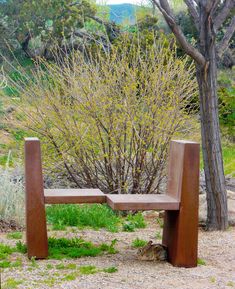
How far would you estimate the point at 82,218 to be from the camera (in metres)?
6.82

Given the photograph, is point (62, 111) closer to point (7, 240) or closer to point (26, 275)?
point (7, 240)

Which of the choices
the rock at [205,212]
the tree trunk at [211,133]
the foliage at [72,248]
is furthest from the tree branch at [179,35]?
the foliage at [72,248]

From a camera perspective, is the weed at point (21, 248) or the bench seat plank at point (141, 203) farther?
the weed at point (21, 248)

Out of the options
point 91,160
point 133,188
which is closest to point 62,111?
point 91,160

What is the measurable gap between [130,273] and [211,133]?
2189mm

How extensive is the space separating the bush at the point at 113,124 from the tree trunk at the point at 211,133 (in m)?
1.40

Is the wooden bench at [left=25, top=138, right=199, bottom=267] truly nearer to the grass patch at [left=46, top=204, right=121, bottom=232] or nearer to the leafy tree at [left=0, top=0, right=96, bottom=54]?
the grass patch at [left=46, top=204, right=121, bottom=232]

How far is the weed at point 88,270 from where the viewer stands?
474 centimetres

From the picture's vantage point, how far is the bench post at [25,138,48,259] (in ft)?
16.9

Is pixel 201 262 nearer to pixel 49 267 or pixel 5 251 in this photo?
pixel 49 267

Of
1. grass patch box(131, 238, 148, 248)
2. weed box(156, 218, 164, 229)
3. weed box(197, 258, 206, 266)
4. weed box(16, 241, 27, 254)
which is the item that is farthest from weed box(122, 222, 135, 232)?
weed box(16, 241, 27, 254)

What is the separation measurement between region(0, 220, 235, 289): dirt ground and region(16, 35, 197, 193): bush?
223 cm

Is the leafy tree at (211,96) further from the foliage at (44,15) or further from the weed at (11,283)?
the foliage at (44,15)

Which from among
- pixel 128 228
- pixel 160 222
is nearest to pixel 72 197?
pixel 128 228
